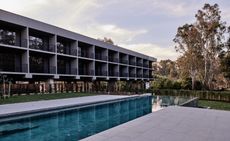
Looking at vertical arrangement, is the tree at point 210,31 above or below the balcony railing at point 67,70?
above

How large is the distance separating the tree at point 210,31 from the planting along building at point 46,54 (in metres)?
12.7

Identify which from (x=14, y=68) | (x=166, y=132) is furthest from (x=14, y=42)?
(x=166, y=132)

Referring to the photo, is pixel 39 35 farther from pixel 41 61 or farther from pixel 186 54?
pixel 186 54

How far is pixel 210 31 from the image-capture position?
29281 millimetres

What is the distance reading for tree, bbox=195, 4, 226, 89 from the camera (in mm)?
29172

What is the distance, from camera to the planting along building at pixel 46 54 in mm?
20688

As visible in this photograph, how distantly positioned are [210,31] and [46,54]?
64.8 feet

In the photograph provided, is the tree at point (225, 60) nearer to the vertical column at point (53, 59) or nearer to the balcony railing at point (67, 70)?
the balcony railing at point (67, 70)

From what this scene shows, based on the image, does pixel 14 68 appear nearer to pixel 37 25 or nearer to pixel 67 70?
pixel 37 25

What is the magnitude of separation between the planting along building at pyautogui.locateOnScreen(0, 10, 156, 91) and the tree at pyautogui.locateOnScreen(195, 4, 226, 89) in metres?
12.7

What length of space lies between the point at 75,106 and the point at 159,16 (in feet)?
35.6

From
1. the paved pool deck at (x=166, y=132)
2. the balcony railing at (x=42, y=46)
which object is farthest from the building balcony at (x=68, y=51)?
the paved pool deck at (x=166, y=132)

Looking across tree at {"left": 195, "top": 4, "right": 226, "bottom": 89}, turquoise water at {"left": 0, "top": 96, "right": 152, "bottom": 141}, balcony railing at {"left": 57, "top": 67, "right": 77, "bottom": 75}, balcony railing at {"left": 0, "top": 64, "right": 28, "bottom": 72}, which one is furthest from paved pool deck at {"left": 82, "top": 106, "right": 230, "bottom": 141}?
tree at {"left": 195, "top": 4, "right": 226, "bottom": 89}

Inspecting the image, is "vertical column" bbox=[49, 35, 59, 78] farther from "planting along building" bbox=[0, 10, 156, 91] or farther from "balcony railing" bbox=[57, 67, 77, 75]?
"balcony railing" bbox=[57, 67, 77, 75]
